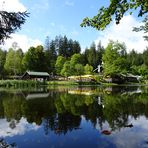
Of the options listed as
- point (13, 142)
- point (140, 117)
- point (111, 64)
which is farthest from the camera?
point (111, 64)

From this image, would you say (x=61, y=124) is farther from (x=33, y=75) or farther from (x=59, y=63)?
(x=59, y=63)

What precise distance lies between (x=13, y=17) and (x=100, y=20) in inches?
243

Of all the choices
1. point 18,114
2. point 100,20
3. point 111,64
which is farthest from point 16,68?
point 100,20

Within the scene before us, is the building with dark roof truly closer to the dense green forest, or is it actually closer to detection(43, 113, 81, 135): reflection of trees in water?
the dense green forest

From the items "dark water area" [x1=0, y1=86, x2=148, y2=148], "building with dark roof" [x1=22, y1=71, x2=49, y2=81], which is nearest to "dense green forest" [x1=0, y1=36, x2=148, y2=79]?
"building with dark roof" [x1=22, y1=71, x2=49, y2=81]

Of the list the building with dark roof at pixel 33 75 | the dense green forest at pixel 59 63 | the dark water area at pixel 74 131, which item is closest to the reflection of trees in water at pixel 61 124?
the dark water area at pixel 74 131

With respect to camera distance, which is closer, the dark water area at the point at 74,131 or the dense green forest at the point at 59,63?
the dark water area at the point at 74,131

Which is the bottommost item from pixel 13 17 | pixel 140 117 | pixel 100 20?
pixel 140 117

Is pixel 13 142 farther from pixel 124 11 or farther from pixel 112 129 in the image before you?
pixel 124 11

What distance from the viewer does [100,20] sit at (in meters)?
6.66

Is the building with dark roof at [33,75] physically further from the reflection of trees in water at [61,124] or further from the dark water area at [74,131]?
the reflection of trees in water at [61,124]

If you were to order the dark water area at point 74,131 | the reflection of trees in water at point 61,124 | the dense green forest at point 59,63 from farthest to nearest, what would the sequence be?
the dense green forest at point 59,63
the reflection of trees in water at point 61,124
the dark water area at point 74,131

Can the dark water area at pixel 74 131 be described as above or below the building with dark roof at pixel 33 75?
below

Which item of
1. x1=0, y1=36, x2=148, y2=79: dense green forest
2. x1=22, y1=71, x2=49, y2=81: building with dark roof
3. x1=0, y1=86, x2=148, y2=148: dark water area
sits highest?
x1=0, y1=36, x2=148, y2=79: dense green forest
